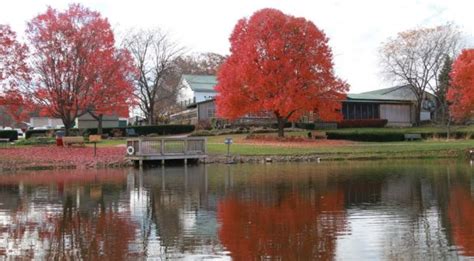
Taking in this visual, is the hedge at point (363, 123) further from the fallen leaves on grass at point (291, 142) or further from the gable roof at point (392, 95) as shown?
the fallen leaves on grass at point (291, 142)

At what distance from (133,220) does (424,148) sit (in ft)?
98.6

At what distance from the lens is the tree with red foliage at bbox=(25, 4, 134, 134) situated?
38.1 meters

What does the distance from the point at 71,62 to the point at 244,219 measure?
2958 cm

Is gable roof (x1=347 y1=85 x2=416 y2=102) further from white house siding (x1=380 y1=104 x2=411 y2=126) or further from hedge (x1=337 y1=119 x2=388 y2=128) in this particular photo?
hedge (x1=337 y1=119 x2=388 y2=128)

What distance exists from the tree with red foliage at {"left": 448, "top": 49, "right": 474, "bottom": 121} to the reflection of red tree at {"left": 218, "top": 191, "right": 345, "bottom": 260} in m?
39.8

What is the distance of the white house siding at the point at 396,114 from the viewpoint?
67.8 meters

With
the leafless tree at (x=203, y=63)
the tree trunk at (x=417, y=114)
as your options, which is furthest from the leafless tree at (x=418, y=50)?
the leafless tree at (x=203, y=63)

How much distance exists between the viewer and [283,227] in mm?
11305

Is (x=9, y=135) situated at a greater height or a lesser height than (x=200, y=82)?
lesser

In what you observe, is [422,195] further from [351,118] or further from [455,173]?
[351,118]

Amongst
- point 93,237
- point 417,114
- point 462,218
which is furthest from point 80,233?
point 417,114

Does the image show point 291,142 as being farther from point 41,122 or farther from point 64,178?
point 41,122

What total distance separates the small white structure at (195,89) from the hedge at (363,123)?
2034 centimetres

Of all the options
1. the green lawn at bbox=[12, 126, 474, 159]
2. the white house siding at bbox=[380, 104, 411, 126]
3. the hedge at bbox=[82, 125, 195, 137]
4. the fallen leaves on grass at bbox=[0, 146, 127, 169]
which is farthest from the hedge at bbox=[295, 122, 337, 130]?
the fallen leaves on grass at bbox=[0, 146, 127, 169]
